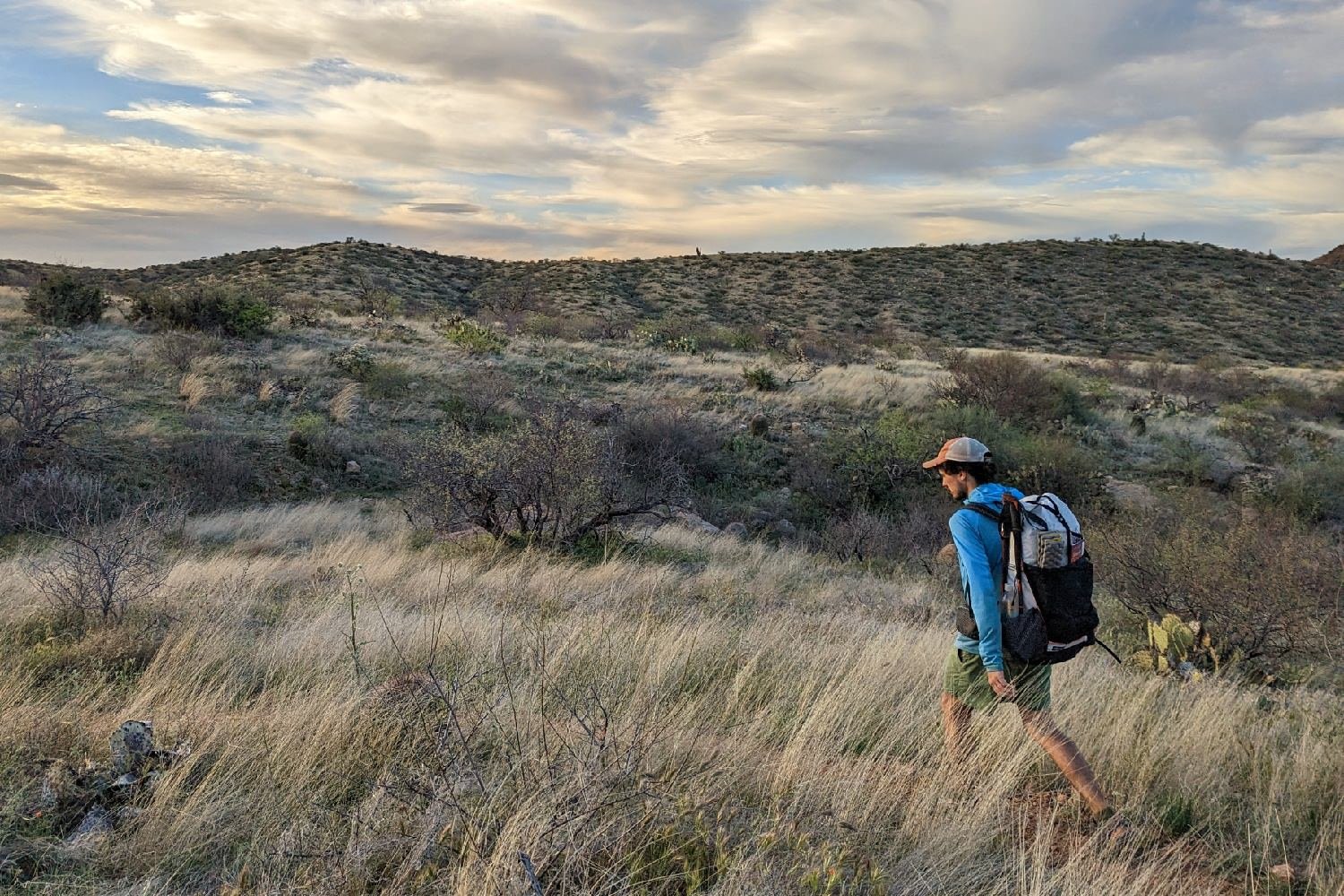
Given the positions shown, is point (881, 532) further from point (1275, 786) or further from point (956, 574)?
point (1275, 786)

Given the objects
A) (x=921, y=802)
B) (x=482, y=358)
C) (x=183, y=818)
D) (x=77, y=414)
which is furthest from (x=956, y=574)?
(x=482, y=358)

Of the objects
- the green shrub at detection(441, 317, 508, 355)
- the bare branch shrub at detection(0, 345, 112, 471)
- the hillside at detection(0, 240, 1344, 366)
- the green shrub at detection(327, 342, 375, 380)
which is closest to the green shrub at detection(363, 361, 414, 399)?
the green shrub at detection(327, 342, 375, 380)

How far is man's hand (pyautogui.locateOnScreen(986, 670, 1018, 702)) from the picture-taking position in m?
3.28

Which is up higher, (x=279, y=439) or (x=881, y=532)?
(x=279, y=439)

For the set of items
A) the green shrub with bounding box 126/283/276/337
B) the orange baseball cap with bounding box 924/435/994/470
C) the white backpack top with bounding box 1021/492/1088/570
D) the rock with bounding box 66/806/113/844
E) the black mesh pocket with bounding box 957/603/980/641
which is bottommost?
the rock with bounding box 66/806/113/844

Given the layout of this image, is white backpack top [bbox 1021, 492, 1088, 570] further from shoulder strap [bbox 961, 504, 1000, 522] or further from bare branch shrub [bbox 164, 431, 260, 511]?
bare branch shrub [bbox 164, 431, 260, 511]

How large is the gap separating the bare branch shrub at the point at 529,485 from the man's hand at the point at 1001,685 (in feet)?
19.8

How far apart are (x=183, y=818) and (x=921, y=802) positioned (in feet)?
8.76

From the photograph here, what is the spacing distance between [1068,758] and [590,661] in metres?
2.46

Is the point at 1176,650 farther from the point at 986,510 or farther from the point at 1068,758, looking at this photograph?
the point at 986,510

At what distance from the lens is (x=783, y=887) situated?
7.82 ft

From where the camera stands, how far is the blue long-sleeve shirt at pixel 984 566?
332 cm

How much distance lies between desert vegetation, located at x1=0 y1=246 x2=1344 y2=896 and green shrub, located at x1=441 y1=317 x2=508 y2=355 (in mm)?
4744

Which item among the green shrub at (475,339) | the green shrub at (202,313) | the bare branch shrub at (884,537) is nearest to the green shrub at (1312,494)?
the bare branch shrub at (884,537)
